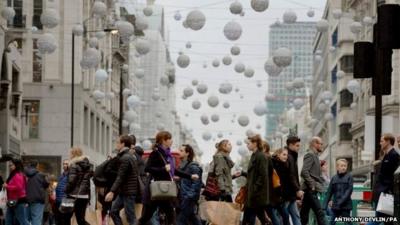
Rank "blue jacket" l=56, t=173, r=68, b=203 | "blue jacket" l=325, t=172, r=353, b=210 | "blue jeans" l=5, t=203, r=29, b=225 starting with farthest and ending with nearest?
"blue jacket" l=56, t=173, r=68, b=203 < "blue jeans" l=5, t=203, r=29, b=225 < "blue jacket" l=325, t=172, r=353, b=210

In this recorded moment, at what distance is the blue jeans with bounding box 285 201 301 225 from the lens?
20.1m

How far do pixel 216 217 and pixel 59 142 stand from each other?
47.4 m

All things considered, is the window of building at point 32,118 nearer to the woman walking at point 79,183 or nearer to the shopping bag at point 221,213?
the woman walking at point 79,183

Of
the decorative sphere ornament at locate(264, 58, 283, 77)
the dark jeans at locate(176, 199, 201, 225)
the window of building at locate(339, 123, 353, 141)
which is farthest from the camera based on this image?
the window of building at locate(339, 123, 353, 141)

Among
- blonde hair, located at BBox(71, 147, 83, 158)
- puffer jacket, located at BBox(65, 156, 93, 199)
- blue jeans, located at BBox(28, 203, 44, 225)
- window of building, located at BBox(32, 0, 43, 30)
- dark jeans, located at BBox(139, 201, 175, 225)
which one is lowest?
A: blue jeans, located at BBox(28, 203, 44, 225)

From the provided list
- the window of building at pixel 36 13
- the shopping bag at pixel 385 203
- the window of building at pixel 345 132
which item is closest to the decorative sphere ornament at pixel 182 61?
the shopping bag at pixel 385 203

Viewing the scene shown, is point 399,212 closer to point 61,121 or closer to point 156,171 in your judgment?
point 156,171

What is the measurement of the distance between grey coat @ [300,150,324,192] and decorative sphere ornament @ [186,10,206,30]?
556 inches

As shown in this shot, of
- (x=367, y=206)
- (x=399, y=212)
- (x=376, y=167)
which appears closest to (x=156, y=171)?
(x=376, y=167)

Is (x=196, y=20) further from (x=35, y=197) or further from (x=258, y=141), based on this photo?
(x=258, y=141)

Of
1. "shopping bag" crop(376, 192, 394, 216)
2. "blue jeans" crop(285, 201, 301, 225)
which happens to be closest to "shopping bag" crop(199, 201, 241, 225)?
"blue jeans" crop(285, 201, 301, 225)

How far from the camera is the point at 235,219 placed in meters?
21.2

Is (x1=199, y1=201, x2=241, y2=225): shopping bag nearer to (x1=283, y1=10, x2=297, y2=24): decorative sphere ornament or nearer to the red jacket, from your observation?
the red jacket

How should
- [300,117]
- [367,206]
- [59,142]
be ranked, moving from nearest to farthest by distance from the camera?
1. [367,206]
2. [59,142]
3. [300,117]
